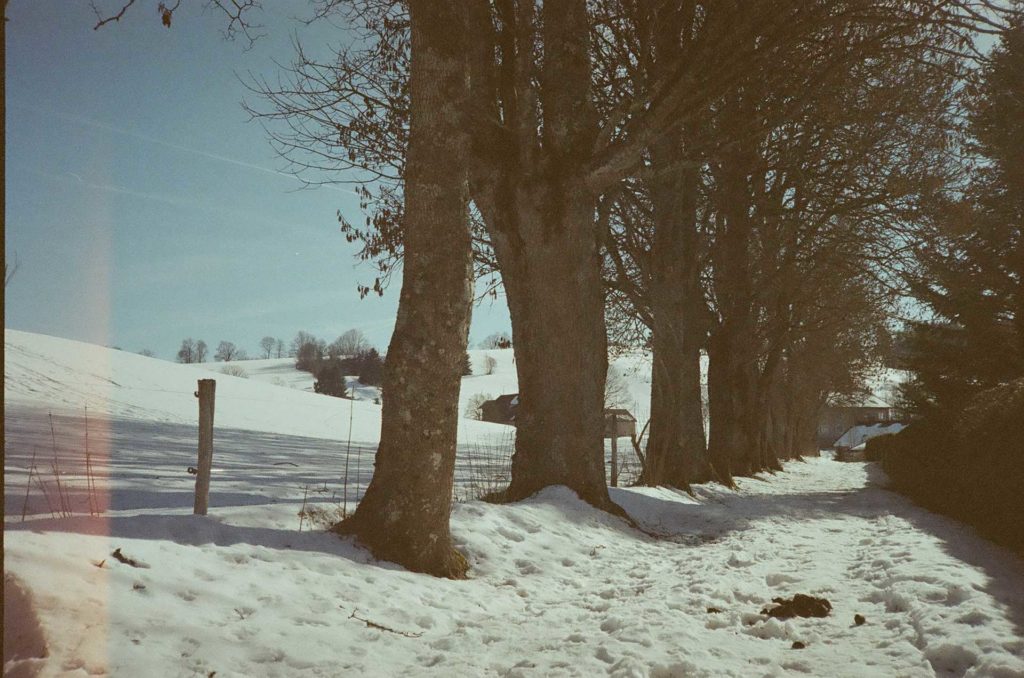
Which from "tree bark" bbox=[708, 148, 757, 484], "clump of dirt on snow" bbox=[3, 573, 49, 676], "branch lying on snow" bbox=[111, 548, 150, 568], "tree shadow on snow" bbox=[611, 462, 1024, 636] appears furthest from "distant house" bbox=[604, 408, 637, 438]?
"clump of dirt on snow" bbox=[3, 573, 49, 676]

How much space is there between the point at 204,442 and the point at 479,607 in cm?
265

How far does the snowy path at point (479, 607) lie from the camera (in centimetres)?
340

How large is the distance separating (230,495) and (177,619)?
220 inches

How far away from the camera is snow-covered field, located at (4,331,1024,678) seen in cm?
338

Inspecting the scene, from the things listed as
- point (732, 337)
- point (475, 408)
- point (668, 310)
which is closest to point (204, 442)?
point (668, 310)

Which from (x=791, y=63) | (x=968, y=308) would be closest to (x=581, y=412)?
(x=791, y=63)

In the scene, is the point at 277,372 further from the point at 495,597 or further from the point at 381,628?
the point at 381,628

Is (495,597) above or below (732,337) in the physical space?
below

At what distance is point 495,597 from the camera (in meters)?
5.11

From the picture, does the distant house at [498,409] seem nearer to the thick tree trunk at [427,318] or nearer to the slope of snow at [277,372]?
the slope of snow at [277,372]

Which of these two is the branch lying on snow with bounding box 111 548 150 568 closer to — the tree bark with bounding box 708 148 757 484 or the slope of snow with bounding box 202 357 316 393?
the tree bark with bounding box 708 148 757 484

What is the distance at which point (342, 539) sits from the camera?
522 centimetres

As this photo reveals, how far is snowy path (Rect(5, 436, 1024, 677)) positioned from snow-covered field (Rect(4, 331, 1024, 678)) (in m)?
0.01

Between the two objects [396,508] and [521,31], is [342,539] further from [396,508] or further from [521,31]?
[521,31]
